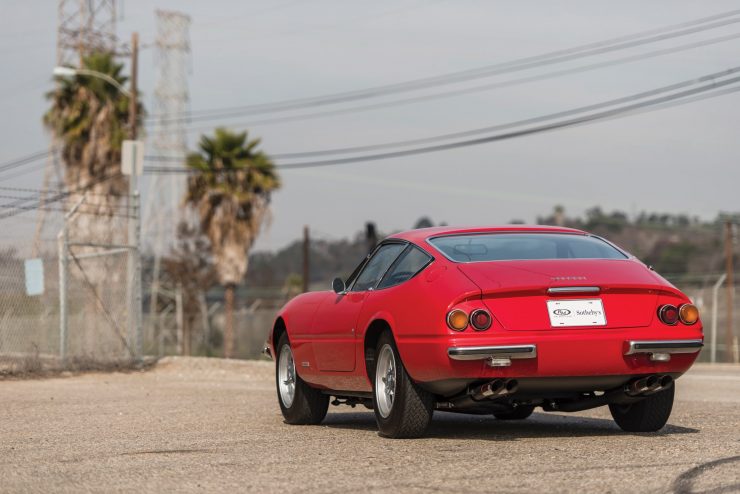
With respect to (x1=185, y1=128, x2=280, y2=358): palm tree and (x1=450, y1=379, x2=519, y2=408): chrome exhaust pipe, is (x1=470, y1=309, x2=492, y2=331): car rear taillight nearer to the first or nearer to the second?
(x1=450, y1=379, x2=519, y2=408): chrome exhaust pipe

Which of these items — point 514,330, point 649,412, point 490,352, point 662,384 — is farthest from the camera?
point 649,412

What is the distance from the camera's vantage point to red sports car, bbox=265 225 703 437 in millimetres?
7578

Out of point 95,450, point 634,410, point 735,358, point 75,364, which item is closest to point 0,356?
point 75,364

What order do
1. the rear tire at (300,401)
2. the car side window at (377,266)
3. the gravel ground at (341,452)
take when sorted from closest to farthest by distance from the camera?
the gravel ground at (341,452)
the car side window at (377,266)
the rear tire at (300,401)

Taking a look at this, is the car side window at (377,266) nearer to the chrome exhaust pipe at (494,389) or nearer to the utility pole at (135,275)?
the chrome exhaust pipe at (494,389)

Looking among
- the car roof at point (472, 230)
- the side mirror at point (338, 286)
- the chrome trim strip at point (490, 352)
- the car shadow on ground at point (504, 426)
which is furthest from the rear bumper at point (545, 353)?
the side mirror at point (338, 286)

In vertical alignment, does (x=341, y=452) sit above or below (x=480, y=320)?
below

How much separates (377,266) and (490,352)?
6.59ft

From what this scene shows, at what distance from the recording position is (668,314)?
7.92 m

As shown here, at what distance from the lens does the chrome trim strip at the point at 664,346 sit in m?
7.67

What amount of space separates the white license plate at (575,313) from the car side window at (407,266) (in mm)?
1018

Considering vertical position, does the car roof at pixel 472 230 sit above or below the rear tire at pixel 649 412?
above

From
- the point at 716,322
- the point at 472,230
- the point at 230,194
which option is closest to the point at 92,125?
the point at 230,194

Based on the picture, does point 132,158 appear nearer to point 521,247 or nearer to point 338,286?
point 338,286
